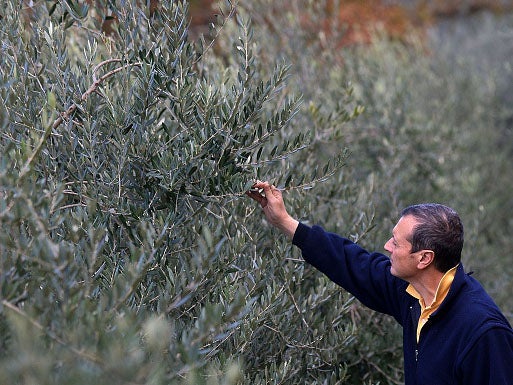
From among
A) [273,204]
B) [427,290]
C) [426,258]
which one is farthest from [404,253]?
[273,204]

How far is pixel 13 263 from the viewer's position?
2.23 metres

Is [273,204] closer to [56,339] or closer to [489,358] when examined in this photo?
[489,358]

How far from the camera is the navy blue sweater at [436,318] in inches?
108

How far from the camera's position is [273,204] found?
3.34 metres

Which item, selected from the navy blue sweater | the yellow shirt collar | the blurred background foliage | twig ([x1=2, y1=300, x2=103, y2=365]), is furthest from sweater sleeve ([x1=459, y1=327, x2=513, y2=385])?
twig ([x1=2, y1=300, x2=103, y2=365])

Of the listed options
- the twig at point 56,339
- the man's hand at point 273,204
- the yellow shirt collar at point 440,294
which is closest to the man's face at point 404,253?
the yellow shirt collar at point 440,294

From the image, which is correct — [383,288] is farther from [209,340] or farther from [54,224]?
[54,224]

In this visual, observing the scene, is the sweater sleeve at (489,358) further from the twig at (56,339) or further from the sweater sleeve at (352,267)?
the twig at (56,339)

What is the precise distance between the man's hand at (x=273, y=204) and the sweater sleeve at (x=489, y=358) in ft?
3.44

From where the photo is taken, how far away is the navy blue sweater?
9.01 feet

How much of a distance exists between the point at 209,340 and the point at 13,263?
2.59ft

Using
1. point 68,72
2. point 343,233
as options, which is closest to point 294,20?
point 343,233

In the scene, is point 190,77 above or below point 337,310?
above

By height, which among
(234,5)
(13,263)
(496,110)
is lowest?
(496,110)
